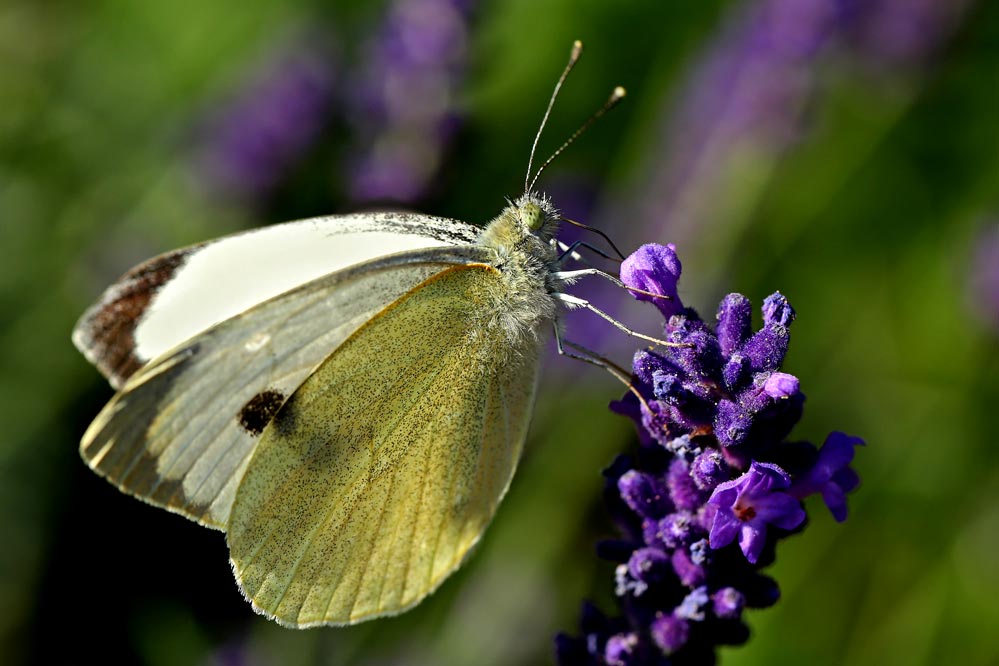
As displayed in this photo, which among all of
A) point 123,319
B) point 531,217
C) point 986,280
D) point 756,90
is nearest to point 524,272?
point 531,217

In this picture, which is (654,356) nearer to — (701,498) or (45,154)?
(701,498)

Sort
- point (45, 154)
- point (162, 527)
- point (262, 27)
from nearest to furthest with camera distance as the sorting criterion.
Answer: point (162, 527) → point (45, 154) → point (262, 27)

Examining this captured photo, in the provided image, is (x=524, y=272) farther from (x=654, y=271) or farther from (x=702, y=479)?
(x=702, y=479)

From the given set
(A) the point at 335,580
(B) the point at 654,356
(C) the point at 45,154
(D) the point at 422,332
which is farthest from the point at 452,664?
(C) the point at 45,154

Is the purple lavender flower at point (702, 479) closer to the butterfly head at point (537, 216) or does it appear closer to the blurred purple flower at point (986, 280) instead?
the butterfly head at point (537, 216)

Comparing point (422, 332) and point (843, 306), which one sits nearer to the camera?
point (422, 332)

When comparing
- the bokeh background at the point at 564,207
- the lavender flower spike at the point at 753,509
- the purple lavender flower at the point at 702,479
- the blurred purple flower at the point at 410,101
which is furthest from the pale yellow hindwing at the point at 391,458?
Result: the blurred purple flower at the point at 410,101
